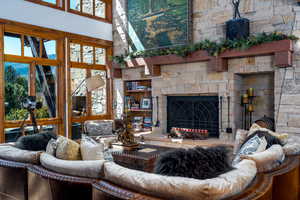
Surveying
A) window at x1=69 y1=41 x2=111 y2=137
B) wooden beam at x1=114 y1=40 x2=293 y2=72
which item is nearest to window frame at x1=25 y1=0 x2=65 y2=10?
window at x1=69 y1=41 x2=111 y2=137

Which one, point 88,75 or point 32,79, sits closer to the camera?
point 32,79

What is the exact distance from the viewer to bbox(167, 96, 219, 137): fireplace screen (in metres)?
5.36

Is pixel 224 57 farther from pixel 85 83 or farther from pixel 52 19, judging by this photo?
pixel 52 19

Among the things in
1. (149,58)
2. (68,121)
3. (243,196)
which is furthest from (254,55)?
(68,121)

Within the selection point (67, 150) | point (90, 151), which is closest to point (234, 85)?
point (90, 151)

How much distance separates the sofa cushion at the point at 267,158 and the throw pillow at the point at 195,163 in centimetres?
33

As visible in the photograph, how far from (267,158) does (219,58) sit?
3.19 m

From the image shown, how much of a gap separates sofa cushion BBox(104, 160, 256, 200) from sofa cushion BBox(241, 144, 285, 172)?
21 centimetres

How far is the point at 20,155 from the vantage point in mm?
2414

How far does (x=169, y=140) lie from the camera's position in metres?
5.35

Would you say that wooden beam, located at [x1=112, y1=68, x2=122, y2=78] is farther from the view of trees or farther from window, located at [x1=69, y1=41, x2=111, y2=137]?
the view of trees

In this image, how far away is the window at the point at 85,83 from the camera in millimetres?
6246

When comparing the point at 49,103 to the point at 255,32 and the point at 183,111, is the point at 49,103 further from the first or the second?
the point at 255,32

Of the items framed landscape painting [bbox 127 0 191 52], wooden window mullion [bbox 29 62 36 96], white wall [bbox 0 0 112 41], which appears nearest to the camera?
white wall [bbox 0 0 112 41]
